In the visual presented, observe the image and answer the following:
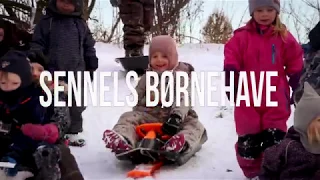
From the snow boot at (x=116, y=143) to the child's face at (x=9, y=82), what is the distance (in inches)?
32.4

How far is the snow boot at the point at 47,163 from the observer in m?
3.08

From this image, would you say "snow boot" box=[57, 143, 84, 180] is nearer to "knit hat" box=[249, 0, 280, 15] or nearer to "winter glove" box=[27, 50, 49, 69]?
"winter glove" box=[27, 50, 49, 69]

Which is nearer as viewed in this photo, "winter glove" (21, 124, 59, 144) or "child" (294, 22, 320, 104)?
"winter glove" (21, 124, 59, 144)

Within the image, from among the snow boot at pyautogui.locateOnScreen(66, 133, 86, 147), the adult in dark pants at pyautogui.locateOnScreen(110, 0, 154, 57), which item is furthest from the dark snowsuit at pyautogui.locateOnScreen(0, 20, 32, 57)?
the adult in dark pants at pyautogui.locateOnScreen(110, 0, 154, 57)

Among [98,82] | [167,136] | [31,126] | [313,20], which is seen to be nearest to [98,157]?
[167,136]

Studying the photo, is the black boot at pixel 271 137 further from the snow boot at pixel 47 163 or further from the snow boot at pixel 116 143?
the snow boot at pixel 47 163

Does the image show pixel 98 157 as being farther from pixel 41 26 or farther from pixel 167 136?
pixel 41 26

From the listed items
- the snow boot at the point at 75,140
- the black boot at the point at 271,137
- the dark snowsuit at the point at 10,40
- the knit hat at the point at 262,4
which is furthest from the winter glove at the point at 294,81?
the dark snowsuit at the point at 10,40

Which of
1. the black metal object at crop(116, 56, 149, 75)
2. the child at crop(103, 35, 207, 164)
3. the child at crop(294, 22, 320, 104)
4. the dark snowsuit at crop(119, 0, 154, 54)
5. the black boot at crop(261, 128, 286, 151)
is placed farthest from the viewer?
the dark snowsuit at crop(119, 0, 154, 54)

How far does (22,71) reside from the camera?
3.32 metres

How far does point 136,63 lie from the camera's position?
720cm

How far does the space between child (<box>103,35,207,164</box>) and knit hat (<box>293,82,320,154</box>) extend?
111 cm

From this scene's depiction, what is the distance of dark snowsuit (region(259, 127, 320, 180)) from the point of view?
2885mm

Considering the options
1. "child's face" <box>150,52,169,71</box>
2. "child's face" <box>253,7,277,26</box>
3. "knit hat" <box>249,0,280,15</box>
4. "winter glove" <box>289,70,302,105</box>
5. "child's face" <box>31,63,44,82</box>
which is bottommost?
"winter glove" <box>289,70,302,105</box>
